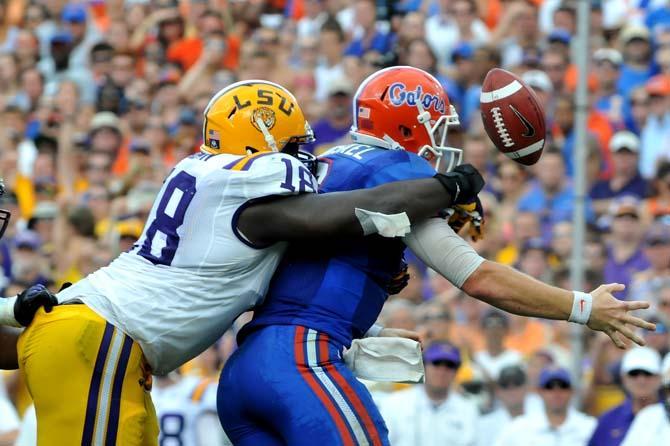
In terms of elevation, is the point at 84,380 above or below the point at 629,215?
above

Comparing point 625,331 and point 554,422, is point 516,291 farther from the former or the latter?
point 554,422

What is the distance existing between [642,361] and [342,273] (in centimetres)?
293

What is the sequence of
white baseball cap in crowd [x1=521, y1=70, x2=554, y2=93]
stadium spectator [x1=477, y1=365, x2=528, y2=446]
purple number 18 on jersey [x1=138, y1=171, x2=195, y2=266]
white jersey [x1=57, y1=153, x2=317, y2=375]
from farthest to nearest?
white baseball cap in crowd [x1=521, y1=70, x2=554, y2=93]
stadium spectator [x1=477, y1=365, x2=528, y2=446]
purple number 18 on jersey [x1=138, y1=171, x2=195, y2=266]
white jersey [x1=57, y1=153, x2=317, y2=375]

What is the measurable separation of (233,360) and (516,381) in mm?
3450

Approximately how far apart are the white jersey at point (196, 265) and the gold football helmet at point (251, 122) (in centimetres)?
17

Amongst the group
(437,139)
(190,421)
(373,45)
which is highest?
(437,139)

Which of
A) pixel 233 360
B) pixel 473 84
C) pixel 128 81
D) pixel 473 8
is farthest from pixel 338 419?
pixel 128 81

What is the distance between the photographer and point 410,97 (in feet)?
18.7

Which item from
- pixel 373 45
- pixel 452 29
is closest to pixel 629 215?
pixel 452 29

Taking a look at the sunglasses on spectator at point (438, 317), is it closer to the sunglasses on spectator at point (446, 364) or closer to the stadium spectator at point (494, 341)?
the stadium spectator at point (494, 341)

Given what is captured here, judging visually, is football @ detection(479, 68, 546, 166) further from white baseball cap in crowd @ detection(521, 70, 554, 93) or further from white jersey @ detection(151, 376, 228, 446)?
white baseball cap in crowd @ detection(521, 70, 554, 93)

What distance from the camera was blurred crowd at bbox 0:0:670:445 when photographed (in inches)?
346

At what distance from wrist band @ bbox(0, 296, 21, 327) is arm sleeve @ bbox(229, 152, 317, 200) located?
0.92 metres

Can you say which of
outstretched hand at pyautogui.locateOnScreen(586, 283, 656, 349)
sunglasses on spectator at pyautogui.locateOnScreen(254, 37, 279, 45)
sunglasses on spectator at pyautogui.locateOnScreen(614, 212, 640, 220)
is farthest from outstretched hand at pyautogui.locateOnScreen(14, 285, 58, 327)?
sunglasses on spectator at pyautogui.locateOnScreen(254, 37, 279, 45)
